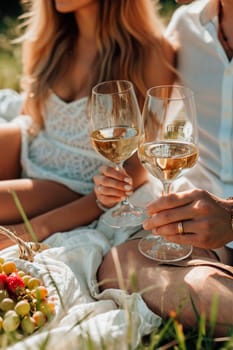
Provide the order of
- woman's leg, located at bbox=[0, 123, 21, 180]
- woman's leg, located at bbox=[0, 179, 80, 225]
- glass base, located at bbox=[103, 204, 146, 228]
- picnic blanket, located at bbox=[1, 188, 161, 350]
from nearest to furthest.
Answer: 1. picnic blanket, located at bbox=[1, 188, 161, 350]
2. glass base, located at bbox=[103, 204, 146, 228]
3. woman's leg, located at bbox=[0, 179, 80, 225]
4. woman's leg, located at bbox=[0, 123, 21, 180]

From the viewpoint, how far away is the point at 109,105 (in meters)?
2.28

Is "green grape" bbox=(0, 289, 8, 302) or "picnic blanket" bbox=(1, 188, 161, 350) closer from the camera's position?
"picnic blanket" bbox=(1, 188, 161, 350)

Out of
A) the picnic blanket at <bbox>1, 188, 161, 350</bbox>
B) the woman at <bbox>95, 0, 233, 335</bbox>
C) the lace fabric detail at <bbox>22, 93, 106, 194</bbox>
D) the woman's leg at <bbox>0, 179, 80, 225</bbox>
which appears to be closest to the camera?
the picnic blanket at <bbox>1, 188, 161, 350</bbox>

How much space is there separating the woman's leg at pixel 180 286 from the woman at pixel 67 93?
541 millimetres

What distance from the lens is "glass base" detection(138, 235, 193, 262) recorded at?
7.69ft

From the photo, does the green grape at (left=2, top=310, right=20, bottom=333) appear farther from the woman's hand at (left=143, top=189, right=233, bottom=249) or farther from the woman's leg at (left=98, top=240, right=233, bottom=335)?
the woman's hand at (left=143, top=189, right=233, bottom=249)

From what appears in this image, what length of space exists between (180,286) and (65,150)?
112 centimetres

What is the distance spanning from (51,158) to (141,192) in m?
0.47

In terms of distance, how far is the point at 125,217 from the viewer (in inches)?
99.9

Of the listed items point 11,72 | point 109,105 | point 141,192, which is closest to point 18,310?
point 109,105

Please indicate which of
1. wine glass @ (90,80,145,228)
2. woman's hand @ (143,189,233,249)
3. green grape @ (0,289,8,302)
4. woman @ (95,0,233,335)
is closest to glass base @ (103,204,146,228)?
woman @ (95,0,233,335)

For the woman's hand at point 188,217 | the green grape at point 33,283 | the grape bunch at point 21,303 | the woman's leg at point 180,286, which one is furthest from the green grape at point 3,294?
the woman's hand at point 188,217

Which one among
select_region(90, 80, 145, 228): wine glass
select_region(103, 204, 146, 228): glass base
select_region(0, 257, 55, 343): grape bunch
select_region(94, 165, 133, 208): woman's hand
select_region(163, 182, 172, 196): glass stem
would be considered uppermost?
select_region(90, 80, 145, 228): wine glass

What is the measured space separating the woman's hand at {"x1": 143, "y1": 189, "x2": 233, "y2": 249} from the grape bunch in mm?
387
